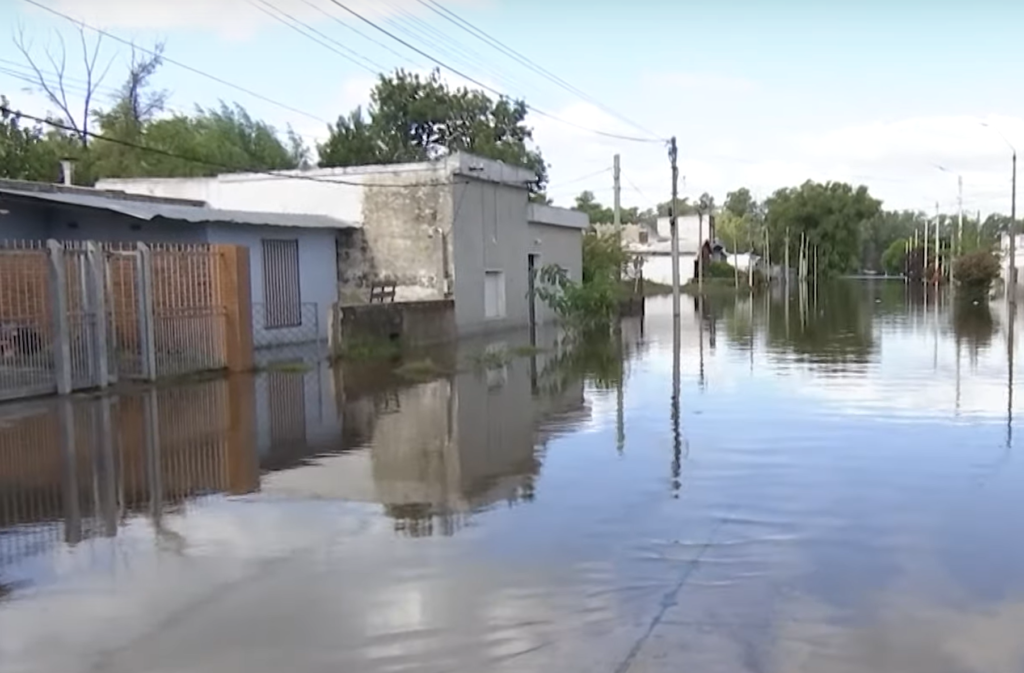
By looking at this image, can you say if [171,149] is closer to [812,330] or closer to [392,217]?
[392,217]

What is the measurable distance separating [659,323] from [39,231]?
22470 mm

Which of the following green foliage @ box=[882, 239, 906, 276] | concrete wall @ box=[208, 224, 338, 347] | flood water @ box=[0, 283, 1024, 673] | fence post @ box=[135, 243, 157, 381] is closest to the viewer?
flood water @ box=[0, 283, 1024, 673]

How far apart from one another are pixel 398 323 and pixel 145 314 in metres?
9.41

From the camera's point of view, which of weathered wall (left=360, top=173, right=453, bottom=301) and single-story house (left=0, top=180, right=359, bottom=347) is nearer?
single-story house (left=0, top=180, right=359, bottom=347)

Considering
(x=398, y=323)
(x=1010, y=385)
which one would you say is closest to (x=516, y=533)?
(x=1010, y=385)

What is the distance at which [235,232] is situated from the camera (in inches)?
1018

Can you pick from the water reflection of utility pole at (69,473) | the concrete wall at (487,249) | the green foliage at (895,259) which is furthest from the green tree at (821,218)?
the water reflection of utility pole at (69,473)

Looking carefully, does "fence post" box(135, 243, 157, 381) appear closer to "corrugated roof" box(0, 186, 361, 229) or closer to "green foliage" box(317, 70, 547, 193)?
"corrugated roof" box(0, 186, 361, 229)

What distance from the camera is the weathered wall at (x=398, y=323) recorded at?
25047mm

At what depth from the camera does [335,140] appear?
59.8m

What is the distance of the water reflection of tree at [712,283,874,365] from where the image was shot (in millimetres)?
24969

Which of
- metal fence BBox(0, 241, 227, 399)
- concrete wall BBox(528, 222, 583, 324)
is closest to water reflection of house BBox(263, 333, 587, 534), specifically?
metal fence BBox(0, 241, 227, 399)

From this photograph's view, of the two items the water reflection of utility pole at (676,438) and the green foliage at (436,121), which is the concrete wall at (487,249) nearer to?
the water reflection of utility pole at (676,438)

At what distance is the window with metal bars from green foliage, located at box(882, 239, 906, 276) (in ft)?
423
